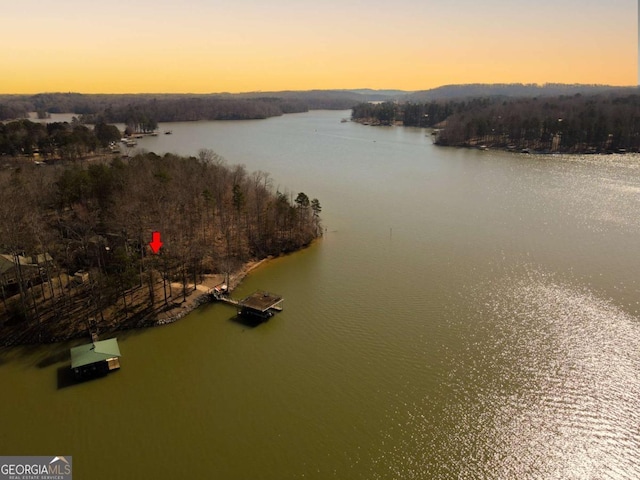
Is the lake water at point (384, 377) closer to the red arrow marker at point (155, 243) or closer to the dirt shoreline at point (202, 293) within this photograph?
the dirt shoreline at point (202, 293)

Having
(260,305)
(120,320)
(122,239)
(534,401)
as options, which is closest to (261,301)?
(260,305)

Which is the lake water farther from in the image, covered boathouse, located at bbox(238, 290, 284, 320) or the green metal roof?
the green metal roof

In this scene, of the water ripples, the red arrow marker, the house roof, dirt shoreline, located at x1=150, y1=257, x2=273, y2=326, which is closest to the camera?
the water ripples

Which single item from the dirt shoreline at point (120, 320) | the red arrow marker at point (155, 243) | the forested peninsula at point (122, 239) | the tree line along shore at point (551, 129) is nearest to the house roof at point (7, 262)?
the forested peninsula at point (122, 239)

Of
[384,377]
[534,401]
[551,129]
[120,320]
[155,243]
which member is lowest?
[534,401]

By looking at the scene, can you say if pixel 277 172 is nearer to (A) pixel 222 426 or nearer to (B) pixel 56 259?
(B) pixel 56 259

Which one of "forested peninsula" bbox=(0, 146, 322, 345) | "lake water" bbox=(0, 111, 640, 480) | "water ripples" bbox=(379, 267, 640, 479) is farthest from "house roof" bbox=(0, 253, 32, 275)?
"water ripples" bbox=(379, 267, 640, 479)

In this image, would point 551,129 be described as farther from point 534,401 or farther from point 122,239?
point 122,239
